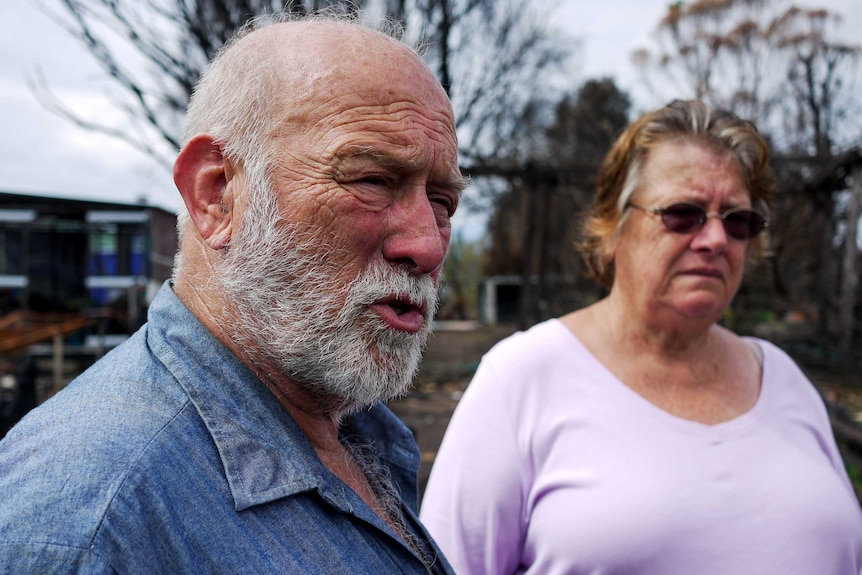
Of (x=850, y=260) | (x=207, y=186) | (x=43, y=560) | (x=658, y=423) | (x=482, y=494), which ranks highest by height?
(x=207, y=186)

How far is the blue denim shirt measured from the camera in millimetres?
741

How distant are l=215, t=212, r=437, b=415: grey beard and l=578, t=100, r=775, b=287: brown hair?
4.04 feet

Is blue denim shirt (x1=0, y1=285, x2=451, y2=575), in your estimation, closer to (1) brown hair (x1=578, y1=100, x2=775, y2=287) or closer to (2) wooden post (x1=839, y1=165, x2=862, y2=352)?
(1) brown hair (x1=578, y1=100, x2=775, y2=287)

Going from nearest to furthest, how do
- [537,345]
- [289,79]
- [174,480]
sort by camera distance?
[174,480] < [289,79] < [537,345]

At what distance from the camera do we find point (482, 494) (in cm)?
174

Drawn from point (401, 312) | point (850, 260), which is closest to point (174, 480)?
point (401, 312)

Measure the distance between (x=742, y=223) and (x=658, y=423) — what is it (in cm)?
71

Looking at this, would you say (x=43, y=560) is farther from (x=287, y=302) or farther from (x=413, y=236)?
(x=413, y=236)

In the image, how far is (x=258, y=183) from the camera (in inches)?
43.5

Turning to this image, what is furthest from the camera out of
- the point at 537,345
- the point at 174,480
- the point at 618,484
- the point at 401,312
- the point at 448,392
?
the point at 448,392

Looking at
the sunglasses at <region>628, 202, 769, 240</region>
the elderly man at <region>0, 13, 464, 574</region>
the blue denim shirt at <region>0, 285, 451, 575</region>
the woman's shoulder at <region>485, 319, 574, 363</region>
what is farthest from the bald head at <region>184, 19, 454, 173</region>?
the sunglasses at <region>628, 202, 769, 240</region>

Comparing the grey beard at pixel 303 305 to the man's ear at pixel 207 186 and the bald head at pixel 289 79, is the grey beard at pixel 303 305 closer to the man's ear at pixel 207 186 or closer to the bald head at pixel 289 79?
the man's ear at pixel 207 186

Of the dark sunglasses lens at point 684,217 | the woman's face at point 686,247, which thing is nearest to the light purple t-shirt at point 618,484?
the woman's face at point 686,247

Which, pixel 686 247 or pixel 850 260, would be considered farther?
pixel 850 260
